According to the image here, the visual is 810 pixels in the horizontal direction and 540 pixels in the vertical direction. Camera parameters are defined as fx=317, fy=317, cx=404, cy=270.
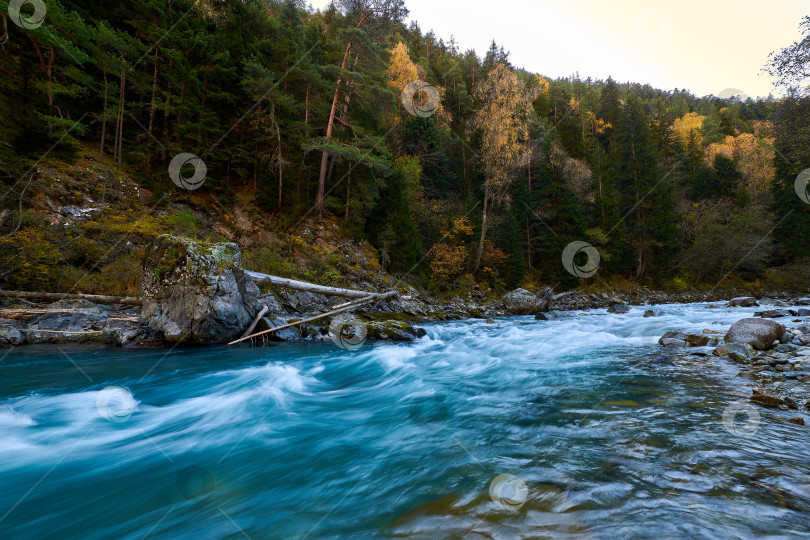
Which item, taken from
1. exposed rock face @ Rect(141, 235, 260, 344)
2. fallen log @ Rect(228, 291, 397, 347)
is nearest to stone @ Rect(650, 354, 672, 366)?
fallen log @ Rect(228, 291, 397, 347)

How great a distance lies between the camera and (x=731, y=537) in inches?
70.9

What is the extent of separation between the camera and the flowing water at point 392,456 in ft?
7.02

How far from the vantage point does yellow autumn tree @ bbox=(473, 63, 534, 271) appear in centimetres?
2342

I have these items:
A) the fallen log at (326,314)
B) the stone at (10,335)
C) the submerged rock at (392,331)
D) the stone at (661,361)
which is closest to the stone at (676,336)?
the stone at (661,361)

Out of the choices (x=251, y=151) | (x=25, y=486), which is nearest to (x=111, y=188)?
(x=251, y=151)

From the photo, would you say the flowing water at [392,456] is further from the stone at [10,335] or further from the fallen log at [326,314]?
the fallen log at [326,314]

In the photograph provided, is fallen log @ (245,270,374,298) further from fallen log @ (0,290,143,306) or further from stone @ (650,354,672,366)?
stone @ (650,354,672,366)

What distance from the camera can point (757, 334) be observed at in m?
6.98

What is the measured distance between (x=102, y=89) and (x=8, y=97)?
3.72 meters

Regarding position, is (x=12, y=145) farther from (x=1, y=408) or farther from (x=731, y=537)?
(x=731, y=537)

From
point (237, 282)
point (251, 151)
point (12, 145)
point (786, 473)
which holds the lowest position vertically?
point (786, 473)

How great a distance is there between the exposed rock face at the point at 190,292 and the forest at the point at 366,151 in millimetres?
3952

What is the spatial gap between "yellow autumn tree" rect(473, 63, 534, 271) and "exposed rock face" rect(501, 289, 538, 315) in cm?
451

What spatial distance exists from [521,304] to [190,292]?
56.6ft
